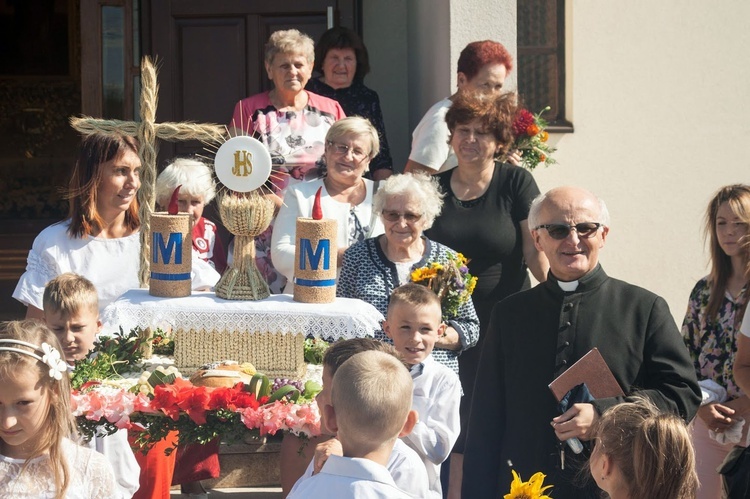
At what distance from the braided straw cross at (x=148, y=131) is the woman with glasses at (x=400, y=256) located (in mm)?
901

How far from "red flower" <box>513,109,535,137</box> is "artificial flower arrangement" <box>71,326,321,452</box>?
2628 millimetres

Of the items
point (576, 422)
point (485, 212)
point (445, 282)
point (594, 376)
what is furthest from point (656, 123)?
point (576, 422)

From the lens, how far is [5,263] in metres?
11.0

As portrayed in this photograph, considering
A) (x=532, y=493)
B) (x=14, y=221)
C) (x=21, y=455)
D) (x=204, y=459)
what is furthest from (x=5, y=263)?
(x=532, y=493)

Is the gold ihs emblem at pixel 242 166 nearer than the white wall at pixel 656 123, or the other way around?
the gold ihs emblem at pixel 242 166

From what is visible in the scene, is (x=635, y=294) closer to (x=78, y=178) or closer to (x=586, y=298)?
(x=586, y=298)

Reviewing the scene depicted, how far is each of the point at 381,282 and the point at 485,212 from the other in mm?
854

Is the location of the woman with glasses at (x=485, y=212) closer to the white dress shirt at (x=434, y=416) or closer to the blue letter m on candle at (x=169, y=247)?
the white dress shirt at (x=434, y=416)

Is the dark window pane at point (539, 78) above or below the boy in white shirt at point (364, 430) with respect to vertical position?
above

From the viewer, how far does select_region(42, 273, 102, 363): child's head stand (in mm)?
4727

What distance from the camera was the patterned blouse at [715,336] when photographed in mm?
5254

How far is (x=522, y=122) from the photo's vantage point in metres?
6.42

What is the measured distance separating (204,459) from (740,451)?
2.59 metres

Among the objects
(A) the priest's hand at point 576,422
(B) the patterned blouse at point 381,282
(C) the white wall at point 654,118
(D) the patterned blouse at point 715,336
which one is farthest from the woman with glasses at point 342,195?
(A) the priest's hand at point 576,422
